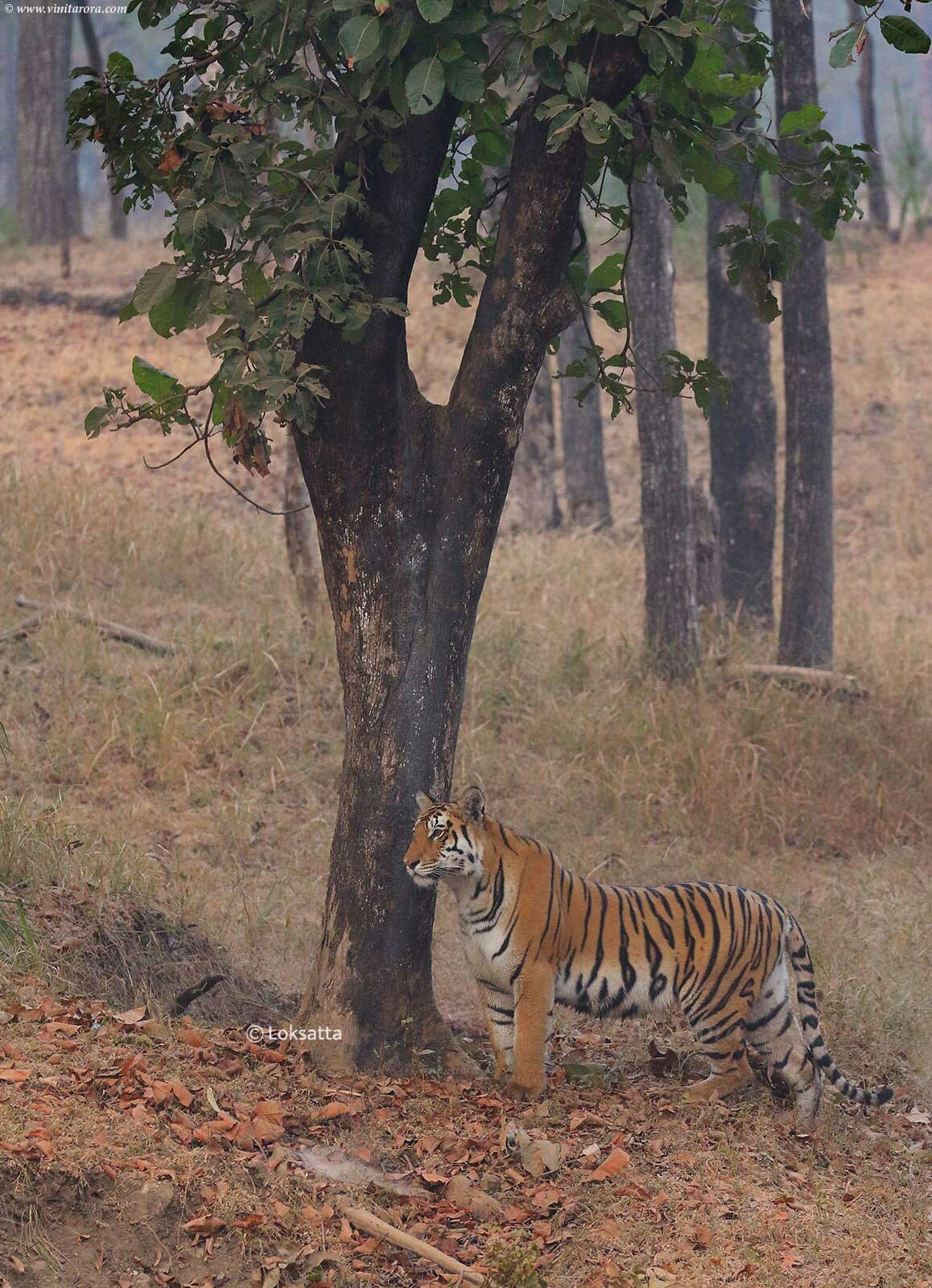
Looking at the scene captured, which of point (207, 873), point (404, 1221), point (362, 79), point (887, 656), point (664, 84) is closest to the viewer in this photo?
point (404, 1221)

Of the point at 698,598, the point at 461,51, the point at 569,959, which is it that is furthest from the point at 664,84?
the point at 698,598

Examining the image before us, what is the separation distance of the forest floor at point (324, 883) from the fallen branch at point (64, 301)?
2.28 m

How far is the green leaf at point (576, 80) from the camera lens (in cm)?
429

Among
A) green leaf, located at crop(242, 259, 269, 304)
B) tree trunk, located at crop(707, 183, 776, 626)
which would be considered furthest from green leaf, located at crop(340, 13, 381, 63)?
tree trunk, located at crop(707, 183, 776, 626)

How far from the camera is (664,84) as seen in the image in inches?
190

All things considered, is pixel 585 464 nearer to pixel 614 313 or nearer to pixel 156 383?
pixel 614 313

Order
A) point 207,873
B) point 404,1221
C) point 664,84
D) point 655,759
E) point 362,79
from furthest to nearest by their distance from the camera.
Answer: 1. point 655,759
2. point 207,873
3. point 664,84
4. point 362,79
5. point 404,1221

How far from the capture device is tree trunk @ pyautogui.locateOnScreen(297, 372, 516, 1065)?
503 centimetres

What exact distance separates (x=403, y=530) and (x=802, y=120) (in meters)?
1.92

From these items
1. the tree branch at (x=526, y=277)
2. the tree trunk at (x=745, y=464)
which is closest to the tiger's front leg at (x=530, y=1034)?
the tree branch at (x=526, y=277)

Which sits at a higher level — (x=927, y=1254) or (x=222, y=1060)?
(x=222, y=1060)

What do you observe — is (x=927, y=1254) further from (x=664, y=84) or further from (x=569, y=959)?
(x=664, y=84)

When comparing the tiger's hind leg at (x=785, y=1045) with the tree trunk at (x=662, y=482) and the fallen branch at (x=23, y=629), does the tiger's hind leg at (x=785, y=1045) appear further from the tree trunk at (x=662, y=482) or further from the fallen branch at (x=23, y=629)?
the fallen branch at (x=23, y=629)

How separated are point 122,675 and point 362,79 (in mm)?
4883
